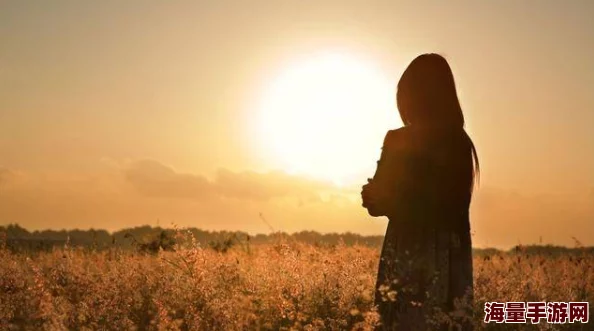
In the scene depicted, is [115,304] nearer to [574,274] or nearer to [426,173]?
[426,173]

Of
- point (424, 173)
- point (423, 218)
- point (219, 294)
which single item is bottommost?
point (219, 294)

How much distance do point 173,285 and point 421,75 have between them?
3.94 meters

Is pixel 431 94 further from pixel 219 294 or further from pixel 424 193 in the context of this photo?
pixel 219 294

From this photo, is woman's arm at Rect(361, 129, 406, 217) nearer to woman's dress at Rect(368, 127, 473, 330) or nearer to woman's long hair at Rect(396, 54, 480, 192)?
woman's dress at Rect(368, 127, 473, 330)

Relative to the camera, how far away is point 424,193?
4.85 meters

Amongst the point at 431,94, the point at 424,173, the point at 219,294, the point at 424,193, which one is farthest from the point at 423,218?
the point at 219,294

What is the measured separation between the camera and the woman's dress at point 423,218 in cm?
485

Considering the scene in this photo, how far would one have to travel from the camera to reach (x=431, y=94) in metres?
4.87

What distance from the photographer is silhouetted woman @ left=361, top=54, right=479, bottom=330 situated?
15.9ft

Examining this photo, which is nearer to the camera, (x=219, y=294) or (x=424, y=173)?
(x=424, y=173)

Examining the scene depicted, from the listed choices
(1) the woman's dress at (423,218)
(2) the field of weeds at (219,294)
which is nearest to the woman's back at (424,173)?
(1) the woman's dress at (423,218)

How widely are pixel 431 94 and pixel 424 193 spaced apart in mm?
638

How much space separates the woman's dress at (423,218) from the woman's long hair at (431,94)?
0.27 feet

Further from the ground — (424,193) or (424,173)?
(424,173)
